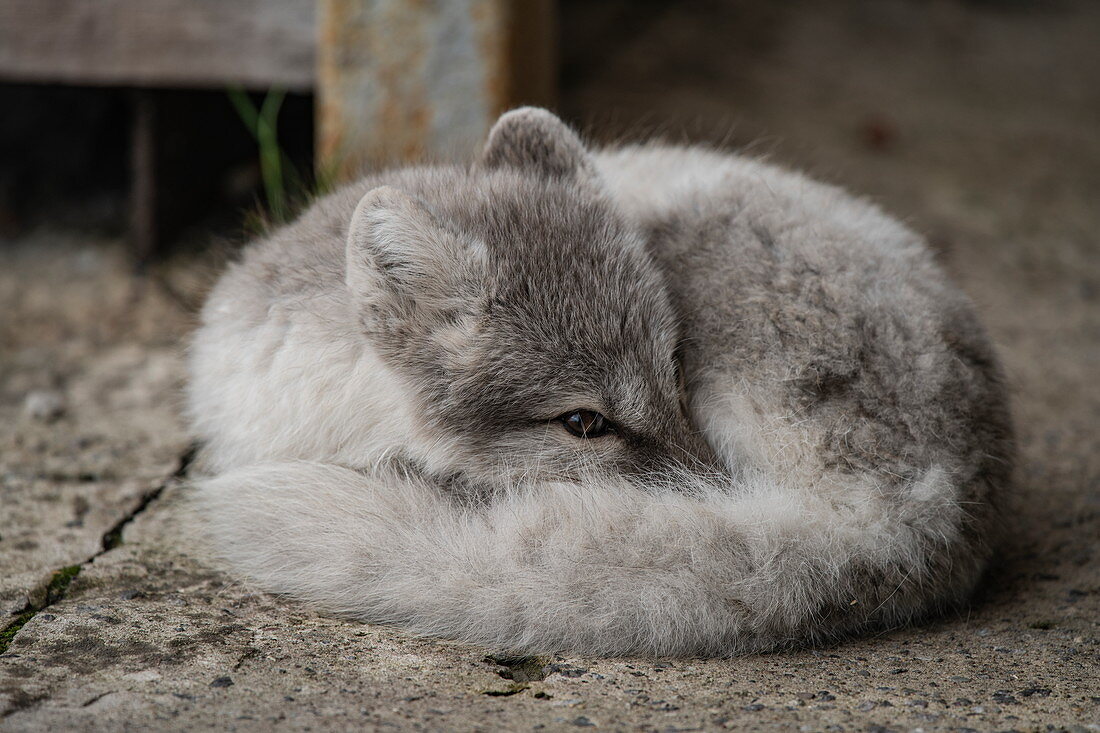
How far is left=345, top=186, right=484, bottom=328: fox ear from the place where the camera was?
221 cm

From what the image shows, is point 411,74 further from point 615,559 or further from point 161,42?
point 615,559

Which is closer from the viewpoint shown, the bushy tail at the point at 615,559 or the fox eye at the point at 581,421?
the bushy tail at the point at 615,559

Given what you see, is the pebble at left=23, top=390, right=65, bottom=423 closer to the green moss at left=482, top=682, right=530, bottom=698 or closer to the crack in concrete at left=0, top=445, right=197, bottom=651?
the crack in concrete at left=0, top=445, right=197, bottom=651

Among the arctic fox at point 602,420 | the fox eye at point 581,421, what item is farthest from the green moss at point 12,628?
the fox eye at point 581,421

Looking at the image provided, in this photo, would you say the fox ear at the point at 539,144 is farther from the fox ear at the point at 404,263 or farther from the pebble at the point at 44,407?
the pebble at the point at 44,407

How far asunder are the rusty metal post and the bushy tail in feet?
6.37

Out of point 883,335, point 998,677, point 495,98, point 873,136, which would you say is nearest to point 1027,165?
point 873,136

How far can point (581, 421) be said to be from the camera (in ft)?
7.64

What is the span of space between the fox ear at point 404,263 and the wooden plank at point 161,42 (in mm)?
2072

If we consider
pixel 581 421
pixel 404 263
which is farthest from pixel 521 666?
pixel 404 263

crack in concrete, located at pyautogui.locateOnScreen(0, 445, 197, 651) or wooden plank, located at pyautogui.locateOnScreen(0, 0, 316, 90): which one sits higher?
wooden plank, located at pyautogui.locateOnScreen(0, 0, 316, 90)

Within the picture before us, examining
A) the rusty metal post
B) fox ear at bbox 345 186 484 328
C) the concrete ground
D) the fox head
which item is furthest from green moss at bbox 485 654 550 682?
the rusty metal post

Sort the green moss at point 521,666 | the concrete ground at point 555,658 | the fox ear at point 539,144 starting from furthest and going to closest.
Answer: the fox ear at point 539,144, the green moss at point 521,666, the concrete ground at point 555,658

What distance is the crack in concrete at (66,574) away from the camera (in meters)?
1.97
